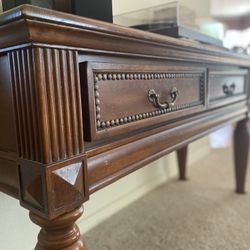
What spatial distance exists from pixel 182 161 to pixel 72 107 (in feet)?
3.82

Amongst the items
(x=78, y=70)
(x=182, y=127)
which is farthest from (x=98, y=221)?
(x=78, y=70)

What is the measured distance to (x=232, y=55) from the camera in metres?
0.81

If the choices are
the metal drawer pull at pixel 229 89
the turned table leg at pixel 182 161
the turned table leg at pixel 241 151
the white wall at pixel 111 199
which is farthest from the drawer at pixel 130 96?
the turned table leg at pixel 182 161

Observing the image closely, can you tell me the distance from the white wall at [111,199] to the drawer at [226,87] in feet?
1.58

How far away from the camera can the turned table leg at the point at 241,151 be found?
3.72 ft

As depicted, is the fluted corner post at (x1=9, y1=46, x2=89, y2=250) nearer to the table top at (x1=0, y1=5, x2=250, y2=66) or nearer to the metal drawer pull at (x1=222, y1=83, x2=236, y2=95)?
the table top at (x1=0, y1=5, x2=250, y2=66)

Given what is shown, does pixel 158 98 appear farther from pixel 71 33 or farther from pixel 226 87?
pixel 226 87

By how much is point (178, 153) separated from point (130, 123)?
102 centimetres

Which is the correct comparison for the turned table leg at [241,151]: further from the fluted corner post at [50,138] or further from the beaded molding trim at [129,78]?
the fluted corner post at [50,138]

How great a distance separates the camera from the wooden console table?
315 millimetres

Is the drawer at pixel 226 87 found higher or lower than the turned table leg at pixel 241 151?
higher

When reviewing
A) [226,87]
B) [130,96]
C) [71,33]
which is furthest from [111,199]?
[71,33]

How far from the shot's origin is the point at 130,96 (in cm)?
46

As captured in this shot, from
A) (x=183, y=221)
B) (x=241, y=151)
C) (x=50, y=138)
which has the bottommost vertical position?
(x=183, y=221)
